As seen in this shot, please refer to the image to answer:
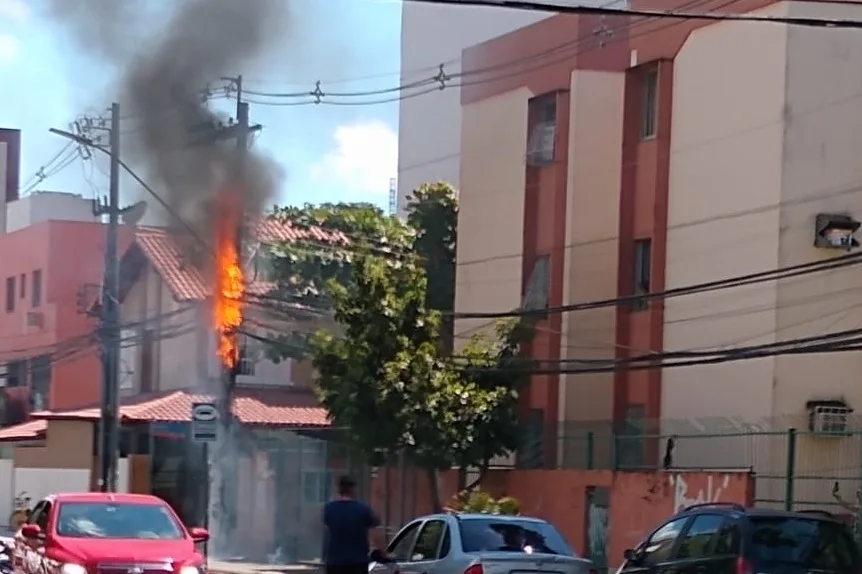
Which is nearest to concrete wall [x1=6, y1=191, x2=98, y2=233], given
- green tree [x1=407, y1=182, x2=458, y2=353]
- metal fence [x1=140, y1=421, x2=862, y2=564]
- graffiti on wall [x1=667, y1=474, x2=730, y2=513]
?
metal fence [x1=140, y1=421, x2=862, y2=564]

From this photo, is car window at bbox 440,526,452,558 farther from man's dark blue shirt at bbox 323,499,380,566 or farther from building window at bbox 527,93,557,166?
building window at bbox 527,93,557,166

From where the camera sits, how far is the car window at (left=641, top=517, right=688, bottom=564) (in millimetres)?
15586

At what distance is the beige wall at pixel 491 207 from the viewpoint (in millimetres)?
33969

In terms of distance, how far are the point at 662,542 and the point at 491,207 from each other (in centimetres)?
1954

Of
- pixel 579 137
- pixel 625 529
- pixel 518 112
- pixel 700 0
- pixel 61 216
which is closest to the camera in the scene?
pixel 625 529

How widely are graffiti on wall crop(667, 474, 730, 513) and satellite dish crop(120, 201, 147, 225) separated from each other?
552 inches

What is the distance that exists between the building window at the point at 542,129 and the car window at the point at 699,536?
59.5 ft

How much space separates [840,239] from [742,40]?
3.76 meters

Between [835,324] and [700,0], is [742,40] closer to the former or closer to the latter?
[700,0]

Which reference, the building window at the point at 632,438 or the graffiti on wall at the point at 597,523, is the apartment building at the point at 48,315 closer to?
the building window at the point at 632,438

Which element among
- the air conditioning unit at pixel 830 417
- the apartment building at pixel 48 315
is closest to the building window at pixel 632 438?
the air conditioning unit at pixel 830 417

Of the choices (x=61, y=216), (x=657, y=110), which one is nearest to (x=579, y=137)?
(x=657, y=110)

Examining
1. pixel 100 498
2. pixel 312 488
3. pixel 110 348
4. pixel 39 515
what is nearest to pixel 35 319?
pixel 312 488

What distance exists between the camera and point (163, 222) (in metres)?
33.0
